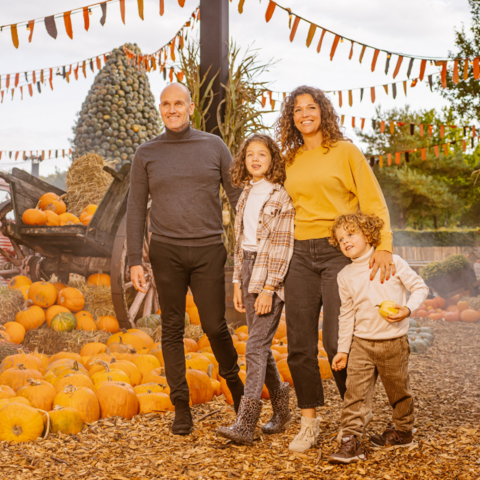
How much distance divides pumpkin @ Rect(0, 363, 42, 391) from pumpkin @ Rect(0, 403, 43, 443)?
454 millimetres

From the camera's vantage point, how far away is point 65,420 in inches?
95.5

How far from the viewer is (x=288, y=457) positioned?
211 cm

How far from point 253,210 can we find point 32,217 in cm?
312

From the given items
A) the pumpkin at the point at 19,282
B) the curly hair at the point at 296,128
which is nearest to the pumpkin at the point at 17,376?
the curly hair at the point at 296,128

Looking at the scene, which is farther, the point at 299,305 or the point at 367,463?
the point at 299,305

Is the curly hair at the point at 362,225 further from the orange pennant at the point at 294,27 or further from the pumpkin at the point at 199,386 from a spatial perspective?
the orange pennant at the point at 294,27

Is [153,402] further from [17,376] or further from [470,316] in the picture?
[470,316]

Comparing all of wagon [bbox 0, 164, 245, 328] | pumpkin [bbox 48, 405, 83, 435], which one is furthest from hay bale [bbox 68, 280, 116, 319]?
pumpkin [bbox 48, 405, 83, 435]

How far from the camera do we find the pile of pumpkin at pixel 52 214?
471 centimetres

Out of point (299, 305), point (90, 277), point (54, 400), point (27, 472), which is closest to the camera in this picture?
point (27, 472)

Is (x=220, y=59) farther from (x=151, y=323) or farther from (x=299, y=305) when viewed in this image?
(x=299, y=305)

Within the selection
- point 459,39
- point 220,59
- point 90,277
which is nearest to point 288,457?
point 90,277

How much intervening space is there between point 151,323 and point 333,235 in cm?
276

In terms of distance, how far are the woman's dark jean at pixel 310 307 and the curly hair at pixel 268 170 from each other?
13.1 inches
